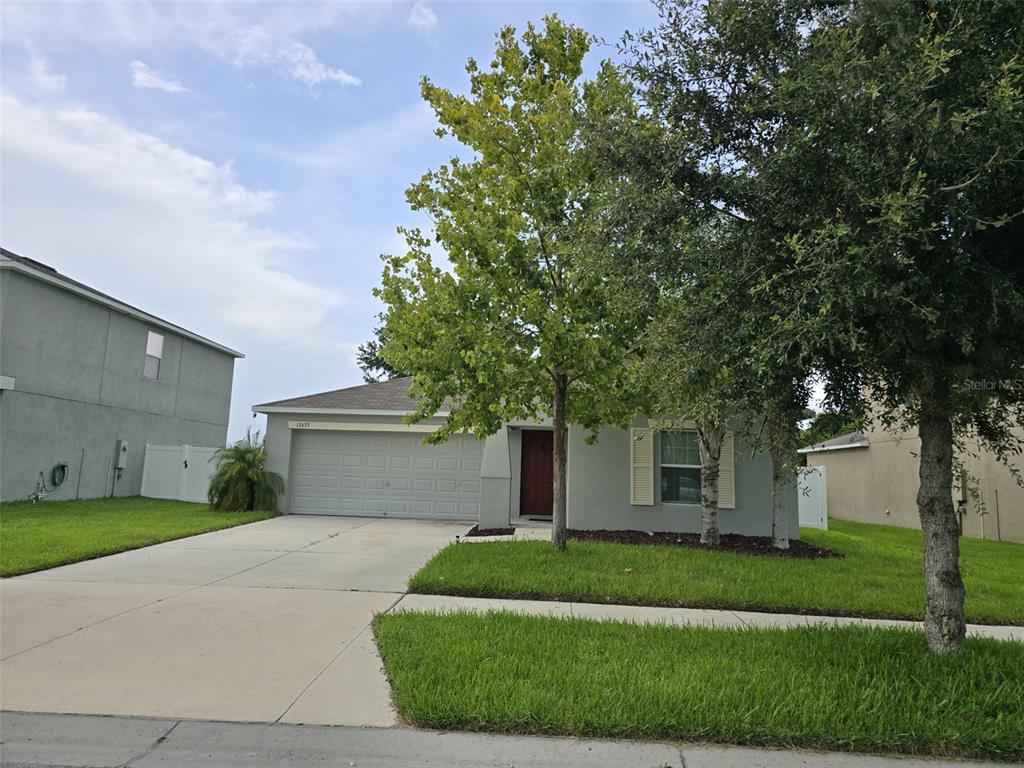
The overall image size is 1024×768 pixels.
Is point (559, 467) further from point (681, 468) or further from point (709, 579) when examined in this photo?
point (681, 468)

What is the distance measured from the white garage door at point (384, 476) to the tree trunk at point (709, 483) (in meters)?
6.02

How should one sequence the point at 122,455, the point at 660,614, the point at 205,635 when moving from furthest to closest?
the point at 122,455 < the point at 660,614 < the point at 205,635

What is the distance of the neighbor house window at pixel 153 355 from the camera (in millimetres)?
18875

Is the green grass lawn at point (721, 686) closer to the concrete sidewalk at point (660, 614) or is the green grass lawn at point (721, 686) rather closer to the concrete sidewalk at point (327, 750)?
the concrete sidewalk at point (327, 750)

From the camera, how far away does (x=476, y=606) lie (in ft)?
Result: 21.2

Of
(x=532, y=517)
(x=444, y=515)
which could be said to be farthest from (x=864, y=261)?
(x=444, y=515)

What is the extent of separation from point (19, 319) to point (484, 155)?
12.7 metres

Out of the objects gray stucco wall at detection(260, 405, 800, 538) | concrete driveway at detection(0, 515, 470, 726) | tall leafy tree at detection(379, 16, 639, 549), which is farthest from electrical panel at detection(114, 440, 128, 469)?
tall leafy tree at detection(379, 16, 639, 549)

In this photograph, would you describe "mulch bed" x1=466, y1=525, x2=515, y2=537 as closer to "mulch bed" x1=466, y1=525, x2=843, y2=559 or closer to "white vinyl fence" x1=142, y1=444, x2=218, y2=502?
"mulch bed" x1=466, y1=525, x2=843, y2=559

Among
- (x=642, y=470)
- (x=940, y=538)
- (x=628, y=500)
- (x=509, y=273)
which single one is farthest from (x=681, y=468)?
(x=940, y=538)

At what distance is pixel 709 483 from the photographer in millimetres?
11180

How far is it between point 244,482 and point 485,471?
634 cm

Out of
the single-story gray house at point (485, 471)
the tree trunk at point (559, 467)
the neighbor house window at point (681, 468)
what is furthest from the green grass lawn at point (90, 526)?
the neighbor house window at point (681, 468)

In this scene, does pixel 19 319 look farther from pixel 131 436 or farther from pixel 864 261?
pixel 864 261
